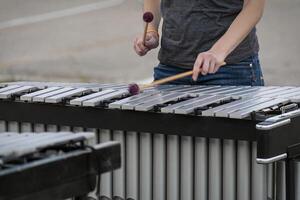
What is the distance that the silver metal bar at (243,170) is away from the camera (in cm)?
266

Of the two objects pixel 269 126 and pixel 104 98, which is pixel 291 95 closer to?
pixel 269 126

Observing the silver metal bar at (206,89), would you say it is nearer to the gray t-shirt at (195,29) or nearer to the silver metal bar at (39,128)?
the gray t-shirt at (195,29)

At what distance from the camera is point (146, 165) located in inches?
112

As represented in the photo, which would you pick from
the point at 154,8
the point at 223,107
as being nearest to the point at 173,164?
the point at 223,107

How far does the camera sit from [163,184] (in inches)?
111

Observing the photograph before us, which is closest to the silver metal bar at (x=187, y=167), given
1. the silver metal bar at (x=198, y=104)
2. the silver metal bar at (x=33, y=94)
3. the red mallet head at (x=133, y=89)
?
the silver metal bar at (x=198, y=104)

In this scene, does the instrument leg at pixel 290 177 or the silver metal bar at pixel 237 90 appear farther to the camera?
the silver metal bar at pixel 237 90

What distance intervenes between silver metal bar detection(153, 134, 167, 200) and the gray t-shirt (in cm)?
62

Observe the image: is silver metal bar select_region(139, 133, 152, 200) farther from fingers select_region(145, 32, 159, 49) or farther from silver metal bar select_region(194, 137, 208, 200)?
fingers select_region(145, 32, 159, 49)

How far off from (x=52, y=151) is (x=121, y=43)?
7.37 meters

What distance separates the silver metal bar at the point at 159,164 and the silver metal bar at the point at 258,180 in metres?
0.32

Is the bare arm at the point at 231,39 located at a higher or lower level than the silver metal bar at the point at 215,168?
higher

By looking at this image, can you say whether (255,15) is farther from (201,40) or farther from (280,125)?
(280,125)

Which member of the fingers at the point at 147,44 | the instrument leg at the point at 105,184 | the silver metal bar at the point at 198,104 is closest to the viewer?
the silver metal bar at the point at 198,104
